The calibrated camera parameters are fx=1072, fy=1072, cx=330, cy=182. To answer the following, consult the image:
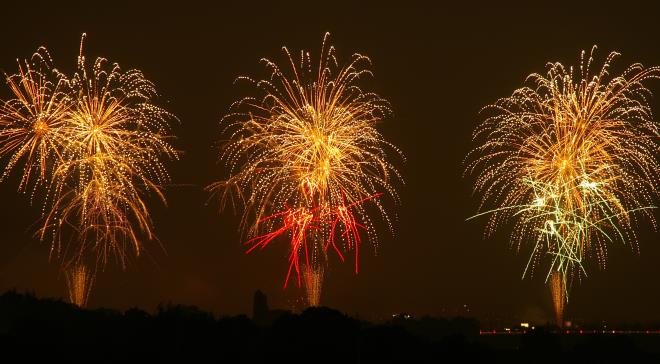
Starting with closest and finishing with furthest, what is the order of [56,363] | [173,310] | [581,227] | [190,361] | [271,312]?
[56,363] < [190,361] < [581,227] < [173,310] < [271,312]

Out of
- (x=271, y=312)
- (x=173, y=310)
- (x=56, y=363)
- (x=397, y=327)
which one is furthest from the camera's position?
(x=271, y=312)

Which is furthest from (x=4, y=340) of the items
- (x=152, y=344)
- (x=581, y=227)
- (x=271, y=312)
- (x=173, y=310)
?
(x=271, y=312)

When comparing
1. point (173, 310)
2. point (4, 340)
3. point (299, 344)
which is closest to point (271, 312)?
point (173, 310)

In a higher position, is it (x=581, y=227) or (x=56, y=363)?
(x=581, y=227)

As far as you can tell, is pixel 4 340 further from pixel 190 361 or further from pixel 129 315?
pixel 129 315

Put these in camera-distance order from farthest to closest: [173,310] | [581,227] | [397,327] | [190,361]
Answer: [173,310]
[397,327]
[581,227]
[190,361]

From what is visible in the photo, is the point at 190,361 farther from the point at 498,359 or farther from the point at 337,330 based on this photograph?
the point at 498,359

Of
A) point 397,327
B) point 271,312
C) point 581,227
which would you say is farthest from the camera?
point 271,312

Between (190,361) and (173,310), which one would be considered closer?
(190,361)

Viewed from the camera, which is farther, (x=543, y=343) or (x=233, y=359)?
(x=543, y=343)
